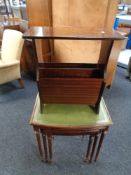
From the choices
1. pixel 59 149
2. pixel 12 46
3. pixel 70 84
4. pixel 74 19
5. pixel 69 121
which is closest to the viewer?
pixel 70 84

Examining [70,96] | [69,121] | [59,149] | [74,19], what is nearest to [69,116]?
[69,121]

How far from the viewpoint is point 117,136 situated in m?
1.57

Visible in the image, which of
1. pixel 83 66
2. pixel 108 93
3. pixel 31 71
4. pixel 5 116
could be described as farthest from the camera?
pixel 31 71

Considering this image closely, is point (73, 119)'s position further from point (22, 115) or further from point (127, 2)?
point (127, 2)

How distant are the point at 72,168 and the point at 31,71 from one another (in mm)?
1781

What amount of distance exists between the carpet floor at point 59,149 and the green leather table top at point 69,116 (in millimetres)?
529

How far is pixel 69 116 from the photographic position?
1.04 meters

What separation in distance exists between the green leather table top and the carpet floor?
53cm

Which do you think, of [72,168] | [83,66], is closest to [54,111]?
[83,66]

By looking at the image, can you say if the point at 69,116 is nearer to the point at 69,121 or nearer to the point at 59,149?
the point at 69,121

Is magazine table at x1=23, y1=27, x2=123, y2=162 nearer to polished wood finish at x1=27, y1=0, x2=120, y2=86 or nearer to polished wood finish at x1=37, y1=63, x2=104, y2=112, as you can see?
polished wood finish at x1=37, y1=63, x2=104, y2=112

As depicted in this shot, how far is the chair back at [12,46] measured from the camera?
1970 millimetres

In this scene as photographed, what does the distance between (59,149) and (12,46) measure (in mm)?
1447

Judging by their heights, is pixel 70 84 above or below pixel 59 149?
above
